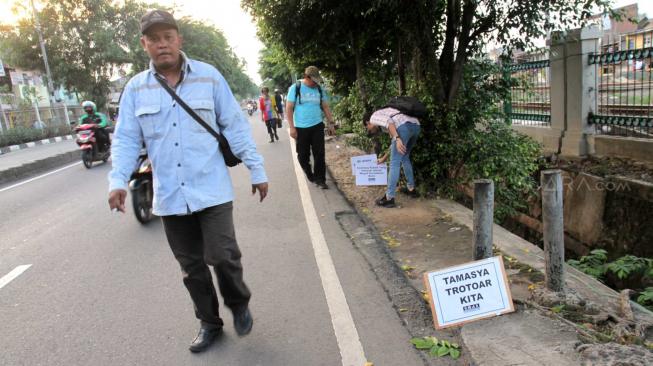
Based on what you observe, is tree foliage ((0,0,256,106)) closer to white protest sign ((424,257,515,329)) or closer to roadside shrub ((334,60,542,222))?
roadside shrub ((334,60,542,222))

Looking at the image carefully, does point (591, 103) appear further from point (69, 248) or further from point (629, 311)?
point (69, 248)

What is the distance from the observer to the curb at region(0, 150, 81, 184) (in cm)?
1206

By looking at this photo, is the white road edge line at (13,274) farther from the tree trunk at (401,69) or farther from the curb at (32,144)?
the curb at (32,144)

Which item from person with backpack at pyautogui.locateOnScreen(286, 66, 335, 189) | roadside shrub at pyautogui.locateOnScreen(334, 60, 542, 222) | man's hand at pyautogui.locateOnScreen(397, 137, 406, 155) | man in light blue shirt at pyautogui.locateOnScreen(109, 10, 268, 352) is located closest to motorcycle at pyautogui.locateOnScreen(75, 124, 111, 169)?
person with backpack at pyautogui.locateOnScreen(286, 66, 335, 189)

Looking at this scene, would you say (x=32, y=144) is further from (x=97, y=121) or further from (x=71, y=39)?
(x=97, y=121)

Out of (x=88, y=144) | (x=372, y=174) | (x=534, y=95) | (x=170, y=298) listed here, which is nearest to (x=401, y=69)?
(x=372, y=174)

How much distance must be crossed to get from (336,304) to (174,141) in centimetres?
162

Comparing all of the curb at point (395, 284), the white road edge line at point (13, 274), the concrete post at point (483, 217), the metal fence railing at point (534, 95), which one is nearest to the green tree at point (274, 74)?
the metal fence railing at point (534, 95)

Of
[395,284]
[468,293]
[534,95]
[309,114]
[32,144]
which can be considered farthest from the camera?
[32,144]

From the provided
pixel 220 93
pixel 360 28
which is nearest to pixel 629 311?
pixel 220 93

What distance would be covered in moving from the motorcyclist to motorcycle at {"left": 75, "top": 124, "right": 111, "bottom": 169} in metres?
0.16

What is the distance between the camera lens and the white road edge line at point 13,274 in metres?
4.58

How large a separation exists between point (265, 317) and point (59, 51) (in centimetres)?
3160

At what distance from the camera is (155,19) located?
274 cm
